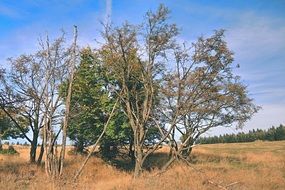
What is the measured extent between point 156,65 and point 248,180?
841cm

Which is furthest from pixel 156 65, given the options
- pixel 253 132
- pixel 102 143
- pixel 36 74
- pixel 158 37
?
pixel 253 132

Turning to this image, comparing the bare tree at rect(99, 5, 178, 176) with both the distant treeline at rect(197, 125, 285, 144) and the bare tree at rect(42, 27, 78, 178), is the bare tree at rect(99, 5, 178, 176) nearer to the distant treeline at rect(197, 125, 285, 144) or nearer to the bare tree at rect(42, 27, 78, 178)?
the bare tree at rect(42, 27, 78, 178)

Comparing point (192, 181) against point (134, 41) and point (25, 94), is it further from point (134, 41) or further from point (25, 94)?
point (25, 94)

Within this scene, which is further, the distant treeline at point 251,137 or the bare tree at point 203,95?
the distant treeline at point 251,137

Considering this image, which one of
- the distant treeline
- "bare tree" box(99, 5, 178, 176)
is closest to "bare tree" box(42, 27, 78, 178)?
"bare tree" box(99, 5, 178, 176)

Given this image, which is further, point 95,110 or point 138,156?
point 95,110

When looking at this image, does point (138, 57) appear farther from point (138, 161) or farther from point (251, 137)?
Answer: point (251, 137)

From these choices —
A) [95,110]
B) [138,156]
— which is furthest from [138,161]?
[95,110]

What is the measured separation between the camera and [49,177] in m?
17.6

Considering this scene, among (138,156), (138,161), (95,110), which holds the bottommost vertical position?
(138,161)

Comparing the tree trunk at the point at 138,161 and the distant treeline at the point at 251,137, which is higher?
the distant treeline at the point at 251,137

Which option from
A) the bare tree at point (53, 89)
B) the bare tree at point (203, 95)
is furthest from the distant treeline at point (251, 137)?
the bare tree at point (53, 89)

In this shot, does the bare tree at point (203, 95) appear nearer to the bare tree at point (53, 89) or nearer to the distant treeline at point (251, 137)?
the bare tree at point (53, 89)

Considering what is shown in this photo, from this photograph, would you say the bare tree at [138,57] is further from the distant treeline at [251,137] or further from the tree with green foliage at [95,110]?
the distant treeline at [251,137]
